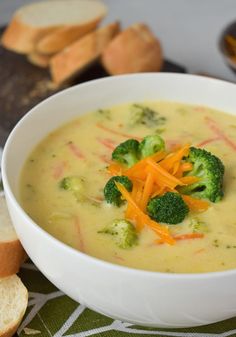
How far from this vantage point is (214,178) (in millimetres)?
2455

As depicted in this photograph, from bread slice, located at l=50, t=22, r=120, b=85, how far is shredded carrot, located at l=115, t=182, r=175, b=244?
190cm

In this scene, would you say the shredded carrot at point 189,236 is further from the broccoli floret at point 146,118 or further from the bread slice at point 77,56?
the bread slice at point 77,56

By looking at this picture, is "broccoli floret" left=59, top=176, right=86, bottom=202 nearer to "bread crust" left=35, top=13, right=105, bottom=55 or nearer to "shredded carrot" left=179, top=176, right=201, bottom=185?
"shredded carrot" left=179, top=176, right=201, bottom=185

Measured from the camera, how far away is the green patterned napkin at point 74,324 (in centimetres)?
247

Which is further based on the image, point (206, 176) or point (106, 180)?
point (106, 180)

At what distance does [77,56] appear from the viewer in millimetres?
4195

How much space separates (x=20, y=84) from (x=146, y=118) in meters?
1.39

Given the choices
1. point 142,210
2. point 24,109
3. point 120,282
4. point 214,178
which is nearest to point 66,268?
point 120,282

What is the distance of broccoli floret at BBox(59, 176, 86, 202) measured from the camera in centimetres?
254

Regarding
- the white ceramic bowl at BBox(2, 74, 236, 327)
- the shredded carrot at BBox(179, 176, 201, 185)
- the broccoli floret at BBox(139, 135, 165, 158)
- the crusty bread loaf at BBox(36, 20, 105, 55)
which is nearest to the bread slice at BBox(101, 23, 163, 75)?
the crusty bread loaf at BBox(36, 20, 105, 55)

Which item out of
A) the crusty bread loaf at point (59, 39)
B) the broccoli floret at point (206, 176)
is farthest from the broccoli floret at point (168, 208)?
the crusty bread loaf at point (59, 39)

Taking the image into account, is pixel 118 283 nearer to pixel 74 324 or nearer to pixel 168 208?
pixel 168 208

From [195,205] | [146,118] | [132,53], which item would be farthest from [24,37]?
[195,205]

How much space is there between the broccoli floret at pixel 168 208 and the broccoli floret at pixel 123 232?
0.10m
